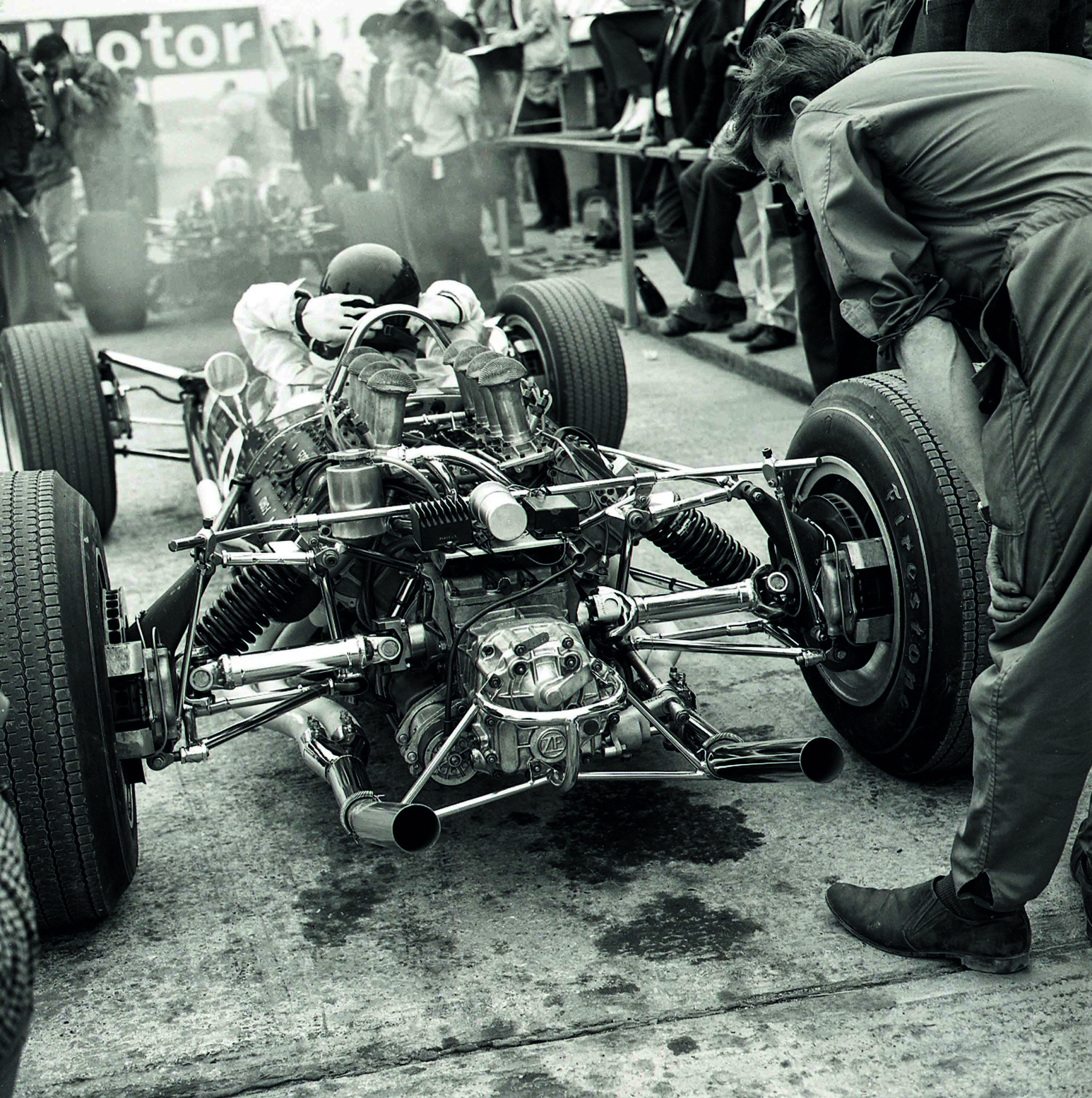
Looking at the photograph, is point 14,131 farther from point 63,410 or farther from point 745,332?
point 745,332

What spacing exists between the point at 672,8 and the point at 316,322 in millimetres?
7831

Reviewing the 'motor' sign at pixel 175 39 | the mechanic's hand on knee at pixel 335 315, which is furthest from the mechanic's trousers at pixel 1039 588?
the 'motor' sign at pixel 175 39

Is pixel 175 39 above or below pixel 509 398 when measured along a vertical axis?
above

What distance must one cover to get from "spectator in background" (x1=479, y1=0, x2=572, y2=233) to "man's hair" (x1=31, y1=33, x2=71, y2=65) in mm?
3939

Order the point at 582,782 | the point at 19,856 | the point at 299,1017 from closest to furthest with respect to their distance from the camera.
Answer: the point at 19,856, the point at 299,1017, the point at 582,782

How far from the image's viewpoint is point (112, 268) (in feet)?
32.5

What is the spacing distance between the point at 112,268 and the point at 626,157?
12.2 ft

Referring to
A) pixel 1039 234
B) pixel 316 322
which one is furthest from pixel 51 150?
pixel 1039 234

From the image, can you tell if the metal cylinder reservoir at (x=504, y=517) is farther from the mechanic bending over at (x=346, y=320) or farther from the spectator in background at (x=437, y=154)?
the spectator in background at (x=437, y=154)

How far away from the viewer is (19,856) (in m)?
1.53

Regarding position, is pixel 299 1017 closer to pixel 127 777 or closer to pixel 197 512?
pixel 127 777

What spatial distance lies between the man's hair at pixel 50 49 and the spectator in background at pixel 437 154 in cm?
439

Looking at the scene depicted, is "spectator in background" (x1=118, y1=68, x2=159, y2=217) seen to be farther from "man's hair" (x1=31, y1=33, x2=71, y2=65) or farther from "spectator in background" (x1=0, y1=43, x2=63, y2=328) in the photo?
"spectator in background" (x1=0, y1=43, x2=63, y2=328)

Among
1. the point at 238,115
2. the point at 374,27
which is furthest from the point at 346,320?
the point at 238,115
